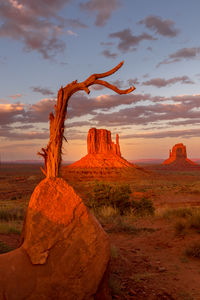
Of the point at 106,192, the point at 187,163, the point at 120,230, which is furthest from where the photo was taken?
the point at 187,163

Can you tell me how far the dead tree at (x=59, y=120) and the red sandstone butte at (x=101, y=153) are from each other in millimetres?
70719

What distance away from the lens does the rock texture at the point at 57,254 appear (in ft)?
10.4

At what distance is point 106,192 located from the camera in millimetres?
16812

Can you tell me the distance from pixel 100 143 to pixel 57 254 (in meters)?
85.8

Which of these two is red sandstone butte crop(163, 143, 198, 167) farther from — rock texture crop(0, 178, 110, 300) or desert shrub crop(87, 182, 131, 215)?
rock texture crop(0, 178, 110, 300)

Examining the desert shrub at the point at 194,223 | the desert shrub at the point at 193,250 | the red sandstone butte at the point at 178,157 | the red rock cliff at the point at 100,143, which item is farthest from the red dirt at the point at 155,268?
the red sandstone butte at the point at 178,157

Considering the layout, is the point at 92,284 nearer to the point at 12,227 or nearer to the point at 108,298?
the point at 108,298

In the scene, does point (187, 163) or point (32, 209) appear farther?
point (187, 163)

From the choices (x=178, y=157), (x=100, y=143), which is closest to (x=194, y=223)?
(x=100, y=143)

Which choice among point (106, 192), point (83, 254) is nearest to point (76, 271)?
point (83, 254)

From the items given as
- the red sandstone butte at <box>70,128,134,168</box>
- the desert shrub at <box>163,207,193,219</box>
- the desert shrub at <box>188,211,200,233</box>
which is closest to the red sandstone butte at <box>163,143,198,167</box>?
the red sandstone butte at <box>70,128,134,168</box>

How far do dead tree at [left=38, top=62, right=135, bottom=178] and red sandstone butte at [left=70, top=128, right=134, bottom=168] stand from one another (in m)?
70.7

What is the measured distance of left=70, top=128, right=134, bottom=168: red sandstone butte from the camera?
7706 cm

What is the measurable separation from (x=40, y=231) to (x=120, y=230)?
6764mm
